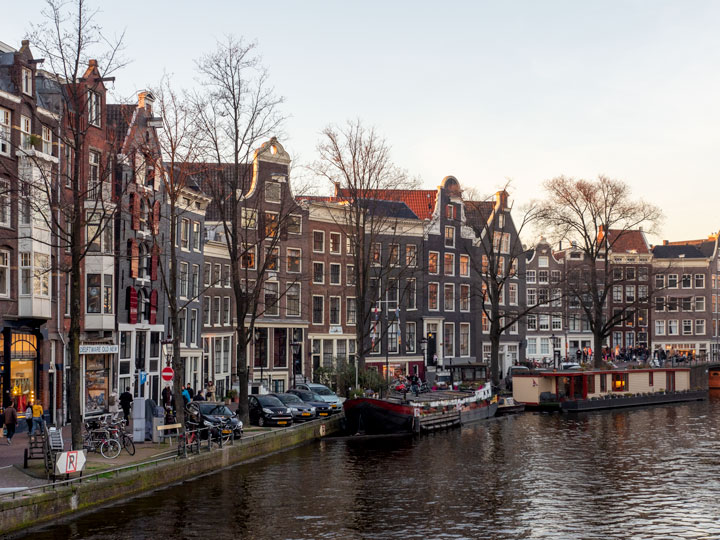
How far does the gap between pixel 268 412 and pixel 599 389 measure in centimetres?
3551

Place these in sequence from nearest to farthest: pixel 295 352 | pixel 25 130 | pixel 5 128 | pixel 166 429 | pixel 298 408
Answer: pixel 166 429, pixel 5 128, pixel 25 130, pixel 298 408, pixel 295 352

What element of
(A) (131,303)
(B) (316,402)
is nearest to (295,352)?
(B) (316,402)

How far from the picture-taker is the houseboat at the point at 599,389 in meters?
69.9

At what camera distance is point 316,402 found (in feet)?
171

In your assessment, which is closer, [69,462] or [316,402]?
[69,462]

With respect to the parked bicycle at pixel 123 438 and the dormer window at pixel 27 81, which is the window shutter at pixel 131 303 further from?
the parked bicycle at pixel 123 438

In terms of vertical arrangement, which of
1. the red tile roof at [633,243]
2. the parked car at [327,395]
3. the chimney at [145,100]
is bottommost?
the parked car at [327,395]

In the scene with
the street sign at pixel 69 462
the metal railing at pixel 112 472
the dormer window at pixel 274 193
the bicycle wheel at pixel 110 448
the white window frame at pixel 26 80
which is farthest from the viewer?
the dormer window at pixel 274 193

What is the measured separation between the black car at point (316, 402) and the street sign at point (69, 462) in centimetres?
2402

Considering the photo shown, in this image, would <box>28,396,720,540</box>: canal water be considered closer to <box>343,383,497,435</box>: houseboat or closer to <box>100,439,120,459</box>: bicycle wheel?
<box>343,383,497,435</box>: houseboat

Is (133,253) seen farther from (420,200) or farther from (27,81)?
(420,200)

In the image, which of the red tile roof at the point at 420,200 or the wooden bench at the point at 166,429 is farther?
the red tile roof at the point at 420,200

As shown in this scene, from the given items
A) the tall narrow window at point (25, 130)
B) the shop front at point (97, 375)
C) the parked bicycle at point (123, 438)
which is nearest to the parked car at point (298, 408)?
the shop front at point (97, 375)

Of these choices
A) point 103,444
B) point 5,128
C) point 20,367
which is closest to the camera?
point 103,444
